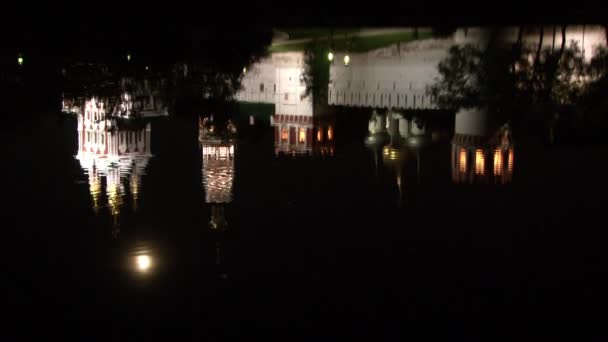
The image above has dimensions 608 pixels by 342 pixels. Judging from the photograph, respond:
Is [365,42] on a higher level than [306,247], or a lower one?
higher

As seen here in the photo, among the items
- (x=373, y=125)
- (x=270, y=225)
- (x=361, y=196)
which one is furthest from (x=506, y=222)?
(x=373, y=125)

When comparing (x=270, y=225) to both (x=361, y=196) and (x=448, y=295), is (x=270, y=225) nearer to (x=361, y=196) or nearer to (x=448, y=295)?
(x=361, y=196)

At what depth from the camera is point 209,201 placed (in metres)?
5.78

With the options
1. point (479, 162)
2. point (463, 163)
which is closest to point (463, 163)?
point (463, 163)

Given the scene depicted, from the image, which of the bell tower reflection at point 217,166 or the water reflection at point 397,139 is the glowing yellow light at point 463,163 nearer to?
the water reflection at point 397,139

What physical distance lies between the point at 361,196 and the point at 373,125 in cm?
223

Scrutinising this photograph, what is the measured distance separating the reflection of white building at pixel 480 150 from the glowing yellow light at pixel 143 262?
3121mm

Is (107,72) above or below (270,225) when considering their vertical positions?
above

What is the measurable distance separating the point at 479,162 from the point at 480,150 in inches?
5.0

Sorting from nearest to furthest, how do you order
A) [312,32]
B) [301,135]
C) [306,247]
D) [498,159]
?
[306,247]
[312,32]
[498,159]
[301,135]

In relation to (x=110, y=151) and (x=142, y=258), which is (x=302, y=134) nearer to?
(x=110, y=151)

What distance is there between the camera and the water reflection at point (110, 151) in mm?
6262

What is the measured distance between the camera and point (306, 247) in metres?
4.74

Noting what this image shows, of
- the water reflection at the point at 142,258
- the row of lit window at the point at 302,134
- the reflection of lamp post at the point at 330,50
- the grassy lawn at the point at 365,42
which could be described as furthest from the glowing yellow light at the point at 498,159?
the water reflection at the point at 142,258
